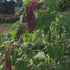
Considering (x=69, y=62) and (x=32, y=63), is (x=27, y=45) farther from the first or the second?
(x=69, y=62)

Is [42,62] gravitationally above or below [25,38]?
below

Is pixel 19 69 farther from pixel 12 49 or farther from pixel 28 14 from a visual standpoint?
pixel 28 14

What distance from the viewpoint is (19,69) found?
3.22 ft

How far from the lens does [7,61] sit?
1.01 metres

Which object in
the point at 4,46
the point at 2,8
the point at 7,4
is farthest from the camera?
the point at 7,4

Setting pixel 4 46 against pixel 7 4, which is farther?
pixel 7 4

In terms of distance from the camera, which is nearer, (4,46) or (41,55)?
(41,55)

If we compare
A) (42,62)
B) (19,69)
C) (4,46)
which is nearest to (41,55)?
(42,62)

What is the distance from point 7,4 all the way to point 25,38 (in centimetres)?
2285

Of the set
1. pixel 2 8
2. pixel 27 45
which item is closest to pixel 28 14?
pixel 27 45

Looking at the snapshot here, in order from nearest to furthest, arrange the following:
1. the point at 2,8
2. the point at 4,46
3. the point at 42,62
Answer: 1. the point at 42,62
2. the point at 4,46
3. the point at 2,8

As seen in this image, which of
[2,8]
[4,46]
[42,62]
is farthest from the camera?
[2,8]

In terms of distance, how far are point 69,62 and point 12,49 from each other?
1.34 feet

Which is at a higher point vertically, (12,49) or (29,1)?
(29,1)
